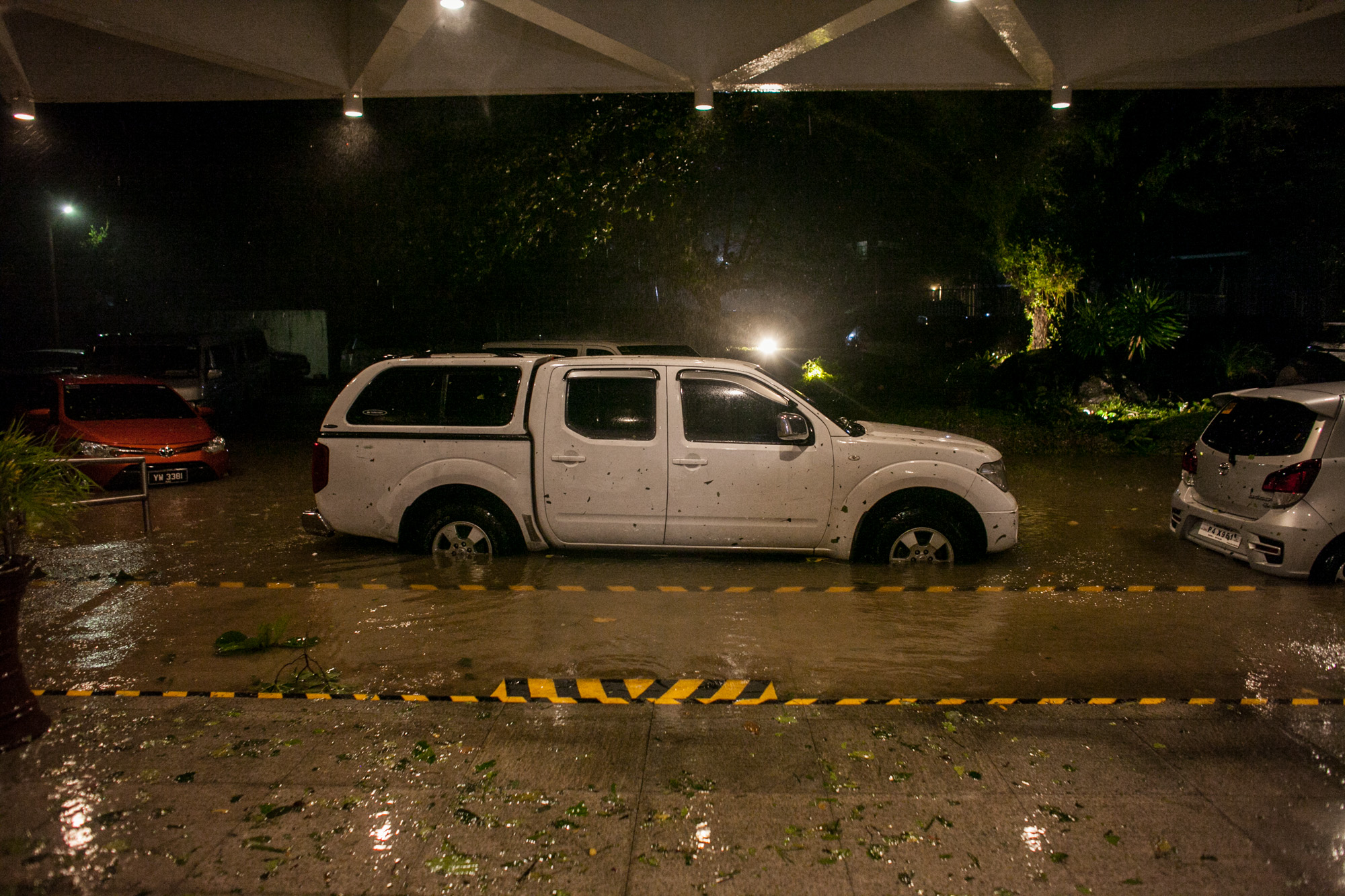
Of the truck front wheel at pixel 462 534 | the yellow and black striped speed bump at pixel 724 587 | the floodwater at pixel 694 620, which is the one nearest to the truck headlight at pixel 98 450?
the floodwater at pixel 694 620

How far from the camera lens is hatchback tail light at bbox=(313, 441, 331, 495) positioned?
24.2ft

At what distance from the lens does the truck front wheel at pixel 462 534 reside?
7.28m

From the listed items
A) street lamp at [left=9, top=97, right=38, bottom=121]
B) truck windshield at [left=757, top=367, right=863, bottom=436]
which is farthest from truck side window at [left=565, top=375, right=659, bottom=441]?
street lamp at [left=9, top=97, right=38, bottom=121]

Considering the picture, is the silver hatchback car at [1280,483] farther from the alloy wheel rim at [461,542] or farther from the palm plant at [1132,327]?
the palm plant at [1132,327]

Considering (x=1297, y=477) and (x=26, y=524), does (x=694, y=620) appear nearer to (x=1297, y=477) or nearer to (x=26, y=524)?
(x=26, y=524)

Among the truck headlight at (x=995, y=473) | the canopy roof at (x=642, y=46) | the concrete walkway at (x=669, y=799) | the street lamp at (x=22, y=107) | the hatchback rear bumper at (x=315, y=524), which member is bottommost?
the concrete walkway at (x=669, y=799)

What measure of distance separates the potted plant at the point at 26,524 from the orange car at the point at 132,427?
24.1ft

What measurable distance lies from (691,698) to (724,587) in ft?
6.79

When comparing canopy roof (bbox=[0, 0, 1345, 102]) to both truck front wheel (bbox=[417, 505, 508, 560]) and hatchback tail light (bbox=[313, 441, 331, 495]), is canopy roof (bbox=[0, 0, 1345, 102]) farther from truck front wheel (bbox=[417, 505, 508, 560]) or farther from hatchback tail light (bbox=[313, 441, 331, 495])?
truck front wheel (bbox=[417, 505, 508, 560])

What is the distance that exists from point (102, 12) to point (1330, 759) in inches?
371

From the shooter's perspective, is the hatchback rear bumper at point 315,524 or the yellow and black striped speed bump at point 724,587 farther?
the hatchback rear bumper at point 315,524

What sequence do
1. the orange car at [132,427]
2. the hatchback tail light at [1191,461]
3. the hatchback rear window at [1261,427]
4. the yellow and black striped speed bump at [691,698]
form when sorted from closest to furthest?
the yellow and black striped speed bump at [691,698], the hatchback rear window at [1261,427], the hatchback tail light at [1191,461], the orange car at [132,427]

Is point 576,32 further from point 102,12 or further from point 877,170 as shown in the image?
point 877,170

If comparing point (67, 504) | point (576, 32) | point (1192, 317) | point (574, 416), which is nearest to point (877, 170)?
point (1192, 317)
